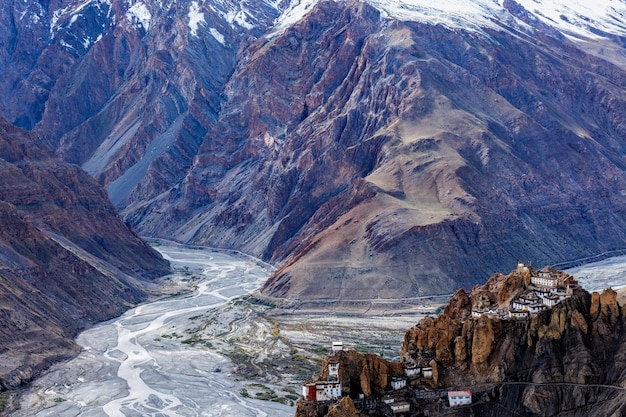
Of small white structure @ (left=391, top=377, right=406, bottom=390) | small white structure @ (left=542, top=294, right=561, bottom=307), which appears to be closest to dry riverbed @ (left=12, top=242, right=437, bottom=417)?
small white structure @ (left=391, top=377, right=406, bottom=390)

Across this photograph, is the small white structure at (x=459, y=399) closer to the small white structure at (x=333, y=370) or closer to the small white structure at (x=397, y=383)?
the small white structure at (x=397, y=383)

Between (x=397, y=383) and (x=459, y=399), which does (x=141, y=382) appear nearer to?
(x=397, y=383)

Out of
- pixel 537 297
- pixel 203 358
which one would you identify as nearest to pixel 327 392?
pixel 537 297

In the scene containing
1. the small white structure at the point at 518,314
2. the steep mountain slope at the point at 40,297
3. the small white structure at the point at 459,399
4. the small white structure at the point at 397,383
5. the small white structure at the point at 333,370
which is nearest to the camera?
the small white structure at the point at 459,399

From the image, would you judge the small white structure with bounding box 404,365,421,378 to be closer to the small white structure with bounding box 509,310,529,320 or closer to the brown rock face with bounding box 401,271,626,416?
the brown rock face with bounding box 401,271,626,416

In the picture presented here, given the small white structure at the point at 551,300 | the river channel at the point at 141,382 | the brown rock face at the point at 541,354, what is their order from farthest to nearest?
the river channel at the point at 141,382 → the small white structure at the point at 551,300 → the brown rock face at the point at 541,354

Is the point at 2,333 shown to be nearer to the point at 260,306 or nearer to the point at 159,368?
the point at 159,368

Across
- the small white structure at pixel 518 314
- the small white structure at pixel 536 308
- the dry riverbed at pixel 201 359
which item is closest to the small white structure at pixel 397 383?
the small white structure at pixel 518 314

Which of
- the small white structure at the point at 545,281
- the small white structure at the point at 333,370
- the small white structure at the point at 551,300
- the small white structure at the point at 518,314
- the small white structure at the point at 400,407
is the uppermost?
the small white structure at the point at 545,281
